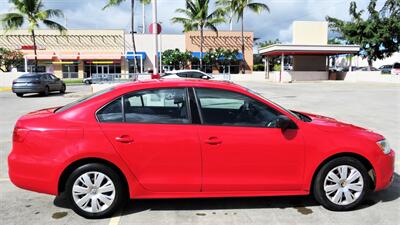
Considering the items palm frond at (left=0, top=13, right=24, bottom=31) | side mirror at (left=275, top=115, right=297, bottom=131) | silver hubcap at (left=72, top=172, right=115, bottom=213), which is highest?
palm frond at (left=0, top=13, right=24, bottom=31)

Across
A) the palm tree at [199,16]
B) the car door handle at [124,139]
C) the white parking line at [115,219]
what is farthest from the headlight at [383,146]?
the palm tree at [199,16]

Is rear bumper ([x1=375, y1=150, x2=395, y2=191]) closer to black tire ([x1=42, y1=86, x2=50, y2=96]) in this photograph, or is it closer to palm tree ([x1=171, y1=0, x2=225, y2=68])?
black tire ([x1=42, y1=86, x2=50, y2=96])

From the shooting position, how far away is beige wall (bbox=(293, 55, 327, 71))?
4244 cm

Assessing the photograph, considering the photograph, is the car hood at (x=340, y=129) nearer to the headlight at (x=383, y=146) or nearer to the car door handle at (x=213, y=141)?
the headlight at (x=383, y=146)

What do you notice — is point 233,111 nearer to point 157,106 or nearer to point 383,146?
point 157,106

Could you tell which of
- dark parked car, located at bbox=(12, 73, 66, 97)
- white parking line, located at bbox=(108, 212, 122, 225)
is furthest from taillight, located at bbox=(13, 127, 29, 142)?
dark parked car, located at bbox=(12, 73, 66, 97)

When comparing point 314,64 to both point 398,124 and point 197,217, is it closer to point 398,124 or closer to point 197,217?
point 398,124

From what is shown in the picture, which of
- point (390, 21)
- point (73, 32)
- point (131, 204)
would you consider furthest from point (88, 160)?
point (73, 32)

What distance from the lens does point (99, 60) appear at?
50.1 m

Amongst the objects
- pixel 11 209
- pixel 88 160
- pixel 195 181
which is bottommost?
pixel 11 209

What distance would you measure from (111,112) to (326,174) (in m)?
2.55

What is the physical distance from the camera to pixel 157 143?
158 inches

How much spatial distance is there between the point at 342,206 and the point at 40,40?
2108 inches

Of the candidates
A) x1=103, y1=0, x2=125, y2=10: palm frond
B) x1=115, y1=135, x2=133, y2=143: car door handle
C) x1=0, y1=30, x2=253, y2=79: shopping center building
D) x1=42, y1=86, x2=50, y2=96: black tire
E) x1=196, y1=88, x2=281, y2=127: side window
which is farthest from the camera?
x1=0, y1=30, x2=253, y2=79: shopping center building
